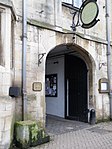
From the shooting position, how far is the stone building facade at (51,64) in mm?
6242

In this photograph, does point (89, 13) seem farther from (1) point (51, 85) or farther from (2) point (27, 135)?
(1) point (51, 85)

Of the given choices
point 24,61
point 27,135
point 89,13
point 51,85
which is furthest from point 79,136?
point 51,85

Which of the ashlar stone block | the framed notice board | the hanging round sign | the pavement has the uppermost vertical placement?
the hanging round sign

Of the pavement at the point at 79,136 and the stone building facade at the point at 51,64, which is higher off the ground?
the stone building facade at the point at 51,64

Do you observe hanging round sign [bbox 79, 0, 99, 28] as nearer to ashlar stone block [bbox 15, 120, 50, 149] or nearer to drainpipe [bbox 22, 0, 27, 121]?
drainpipe [bbox 22, 0, 27, 121]

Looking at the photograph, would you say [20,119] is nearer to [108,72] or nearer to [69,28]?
[69,28]

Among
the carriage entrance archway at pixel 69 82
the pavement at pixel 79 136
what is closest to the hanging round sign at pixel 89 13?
the carriage entrance archway at pixel 69 82

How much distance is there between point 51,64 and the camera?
1316 cm

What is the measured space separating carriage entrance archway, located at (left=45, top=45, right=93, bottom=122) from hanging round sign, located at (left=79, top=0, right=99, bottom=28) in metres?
1.78

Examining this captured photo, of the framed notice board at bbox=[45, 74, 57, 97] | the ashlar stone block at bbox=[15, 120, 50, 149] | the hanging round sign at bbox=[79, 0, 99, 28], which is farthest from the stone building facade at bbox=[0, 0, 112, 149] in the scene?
the hanging round sign at bbox=[79, 0, 99, 28]

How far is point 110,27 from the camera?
11.1 m

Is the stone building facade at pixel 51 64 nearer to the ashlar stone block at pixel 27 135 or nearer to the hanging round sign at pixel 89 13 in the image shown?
the ashlar stone block at pixel 27 135

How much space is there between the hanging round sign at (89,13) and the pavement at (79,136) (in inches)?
152

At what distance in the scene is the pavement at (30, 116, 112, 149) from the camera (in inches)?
263
